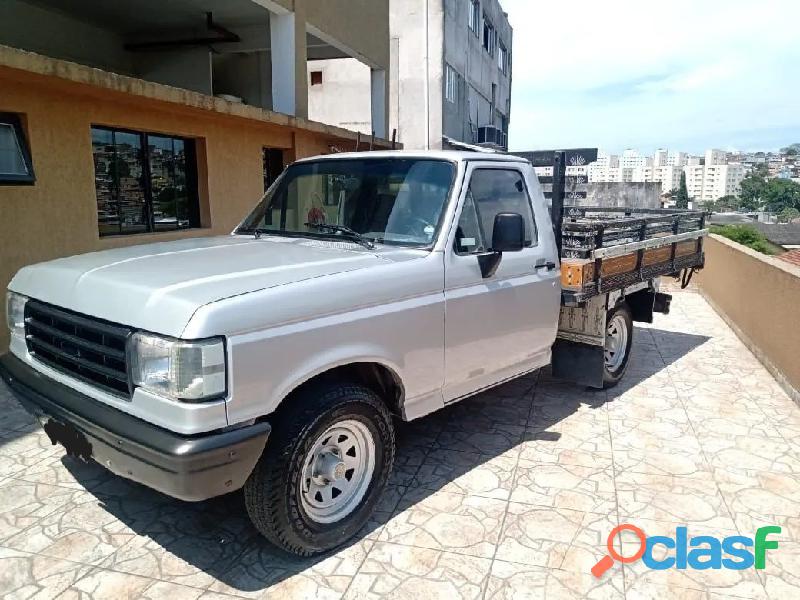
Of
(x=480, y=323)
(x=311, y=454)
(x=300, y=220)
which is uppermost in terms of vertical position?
(x=300, y=220)

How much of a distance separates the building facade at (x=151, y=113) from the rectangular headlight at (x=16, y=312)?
2.70 metres

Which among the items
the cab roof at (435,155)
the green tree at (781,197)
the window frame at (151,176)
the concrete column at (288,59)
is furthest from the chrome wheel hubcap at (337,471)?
the green tree at (781,197)

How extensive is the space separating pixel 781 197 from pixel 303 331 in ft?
402

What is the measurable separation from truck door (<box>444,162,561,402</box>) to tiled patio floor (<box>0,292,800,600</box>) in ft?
2.16

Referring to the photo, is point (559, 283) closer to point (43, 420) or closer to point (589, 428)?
point (589, 428)

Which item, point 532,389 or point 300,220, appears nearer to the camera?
point 300,220

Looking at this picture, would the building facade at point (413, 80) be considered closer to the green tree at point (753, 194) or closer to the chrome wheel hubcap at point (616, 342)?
the chrome wheel hubcap at point (616, 342)

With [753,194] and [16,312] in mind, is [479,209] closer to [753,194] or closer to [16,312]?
[16,312]

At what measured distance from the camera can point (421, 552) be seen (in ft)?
10.2

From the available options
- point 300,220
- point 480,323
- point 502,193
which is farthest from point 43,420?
point 502,193

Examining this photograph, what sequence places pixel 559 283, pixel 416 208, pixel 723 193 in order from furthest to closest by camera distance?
pixel 723 193, pixel 559 283, pixel 416 208

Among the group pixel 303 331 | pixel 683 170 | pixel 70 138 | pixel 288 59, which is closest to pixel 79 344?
pixel 303 331

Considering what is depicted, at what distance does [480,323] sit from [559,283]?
1.08 meters

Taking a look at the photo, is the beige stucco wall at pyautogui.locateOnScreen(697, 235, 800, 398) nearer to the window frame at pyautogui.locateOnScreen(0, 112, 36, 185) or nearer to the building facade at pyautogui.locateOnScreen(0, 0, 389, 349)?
the building facade at pyautogui.locateOnScreen(0, 0, 389, 349)
